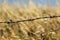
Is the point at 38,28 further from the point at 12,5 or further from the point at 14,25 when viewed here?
the point at 12,5

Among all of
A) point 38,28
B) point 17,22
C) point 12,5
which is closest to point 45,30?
point 38,28

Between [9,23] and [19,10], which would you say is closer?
[9,23]

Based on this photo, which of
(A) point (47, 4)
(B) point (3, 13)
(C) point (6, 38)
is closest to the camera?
(C) point (6, 38)

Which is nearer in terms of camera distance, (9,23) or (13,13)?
(9,23)

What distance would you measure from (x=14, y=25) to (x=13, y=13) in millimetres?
496

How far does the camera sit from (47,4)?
6391 mm

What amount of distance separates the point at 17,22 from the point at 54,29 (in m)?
0.65

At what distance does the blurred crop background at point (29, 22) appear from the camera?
5.52 m

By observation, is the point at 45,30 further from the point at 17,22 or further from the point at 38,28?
the point at 17,22

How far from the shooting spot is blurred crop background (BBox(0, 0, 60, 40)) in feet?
18.1

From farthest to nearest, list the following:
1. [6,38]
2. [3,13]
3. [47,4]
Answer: [47,4]
[3,13]
[6,38]

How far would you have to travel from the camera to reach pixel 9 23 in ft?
18.0

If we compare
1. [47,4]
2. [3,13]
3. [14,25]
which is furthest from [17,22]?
[47,4]

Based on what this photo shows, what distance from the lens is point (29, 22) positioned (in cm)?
577
